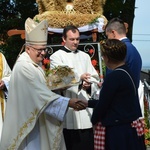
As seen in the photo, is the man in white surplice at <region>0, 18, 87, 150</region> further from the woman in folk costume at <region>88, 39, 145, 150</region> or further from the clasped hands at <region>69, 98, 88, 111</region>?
the woman in folk costume at <region>88, 39, 145, 150</region>

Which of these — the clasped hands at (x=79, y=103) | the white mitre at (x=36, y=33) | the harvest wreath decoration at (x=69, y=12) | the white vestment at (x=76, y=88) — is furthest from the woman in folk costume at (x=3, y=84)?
the harvest wreath decoration at (x=69, y=12)

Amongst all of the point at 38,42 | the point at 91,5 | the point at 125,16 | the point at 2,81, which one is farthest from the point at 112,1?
the point at 38,42

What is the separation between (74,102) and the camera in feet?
12.5

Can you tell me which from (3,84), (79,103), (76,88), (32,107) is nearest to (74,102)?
(79,103)

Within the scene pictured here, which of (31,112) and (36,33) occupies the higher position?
(36,33)

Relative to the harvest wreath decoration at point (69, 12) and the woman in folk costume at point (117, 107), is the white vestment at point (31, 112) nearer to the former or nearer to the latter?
the woman in folk costume at point (117, 107)

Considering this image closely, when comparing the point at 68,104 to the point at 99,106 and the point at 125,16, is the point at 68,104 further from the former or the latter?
the point at 125,16

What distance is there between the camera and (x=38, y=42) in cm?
400

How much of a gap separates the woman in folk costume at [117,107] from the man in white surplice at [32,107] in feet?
1.46

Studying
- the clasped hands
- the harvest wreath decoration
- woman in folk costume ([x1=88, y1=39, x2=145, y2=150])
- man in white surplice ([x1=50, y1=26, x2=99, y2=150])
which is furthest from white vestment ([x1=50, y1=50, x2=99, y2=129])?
the harvest wreath decoration

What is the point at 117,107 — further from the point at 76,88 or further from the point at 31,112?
the point at 76,88

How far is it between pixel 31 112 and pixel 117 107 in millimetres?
955

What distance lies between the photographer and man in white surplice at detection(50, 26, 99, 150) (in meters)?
4.82

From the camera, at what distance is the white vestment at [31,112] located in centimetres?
382
